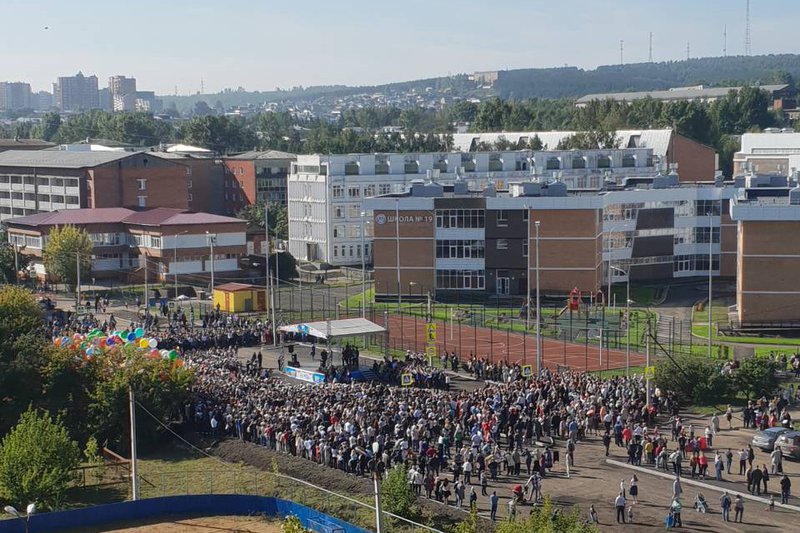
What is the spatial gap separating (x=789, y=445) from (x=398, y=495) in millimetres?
12204

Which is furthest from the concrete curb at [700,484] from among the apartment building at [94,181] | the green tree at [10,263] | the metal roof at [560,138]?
the metal roof at [560,138]

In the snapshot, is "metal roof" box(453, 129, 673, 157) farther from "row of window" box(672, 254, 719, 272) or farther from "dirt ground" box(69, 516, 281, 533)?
"dirt ground" box(69, 516, 281, 533)

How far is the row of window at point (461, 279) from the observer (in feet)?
223

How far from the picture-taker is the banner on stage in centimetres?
4384

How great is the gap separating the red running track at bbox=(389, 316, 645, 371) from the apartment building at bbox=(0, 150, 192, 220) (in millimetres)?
38938

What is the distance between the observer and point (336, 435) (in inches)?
1305

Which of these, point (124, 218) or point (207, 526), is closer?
point (207, 526)

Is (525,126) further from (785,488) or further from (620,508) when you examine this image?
(620,508)

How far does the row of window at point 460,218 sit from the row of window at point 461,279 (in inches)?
104

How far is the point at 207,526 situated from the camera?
3045 cm

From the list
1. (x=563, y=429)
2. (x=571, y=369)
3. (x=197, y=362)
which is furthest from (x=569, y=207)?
(x=563, y=429)

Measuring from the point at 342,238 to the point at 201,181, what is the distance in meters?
28.0

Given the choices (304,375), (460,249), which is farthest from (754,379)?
(460,249)

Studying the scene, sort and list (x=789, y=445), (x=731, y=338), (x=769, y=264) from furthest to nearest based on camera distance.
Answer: (x=769, y=264) → (x=731, y=338) → (x=789, y=445)
